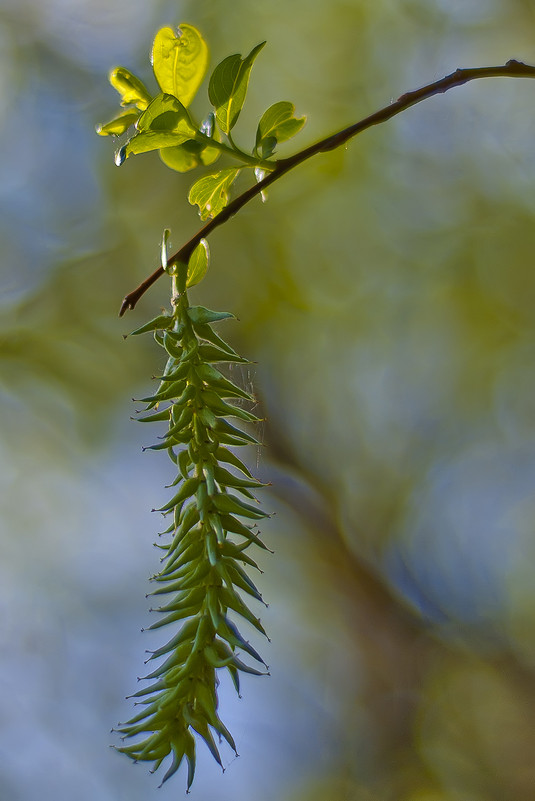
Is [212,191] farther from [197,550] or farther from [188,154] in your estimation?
[197,550]

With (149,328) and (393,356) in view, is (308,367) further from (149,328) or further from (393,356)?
(149,328)

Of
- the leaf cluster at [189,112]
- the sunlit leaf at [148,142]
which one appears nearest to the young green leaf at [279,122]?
the leaf cluster at [189,112]

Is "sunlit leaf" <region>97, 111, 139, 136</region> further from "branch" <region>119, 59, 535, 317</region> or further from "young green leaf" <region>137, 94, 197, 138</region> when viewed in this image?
"branch" <region>119, 59, 535, 317</region>

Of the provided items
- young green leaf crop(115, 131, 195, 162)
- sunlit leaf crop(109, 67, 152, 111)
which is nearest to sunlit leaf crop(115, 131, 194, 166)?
young green leaf crop(115, 131, 195, 162)

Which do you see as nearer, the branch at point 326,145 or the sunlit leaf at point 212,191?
the branch at point 326,145

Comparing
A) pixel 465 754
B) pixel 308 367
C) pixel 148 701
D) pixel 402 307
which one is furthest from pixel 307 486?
pixel 148 701

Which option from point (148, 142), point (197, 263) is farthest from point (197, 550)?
point (148, 142)

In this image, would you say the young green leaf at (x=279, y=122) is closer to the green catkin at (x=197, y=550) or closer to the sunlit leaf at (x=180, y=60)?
the sunlit leaf at (x=180, y=60)
